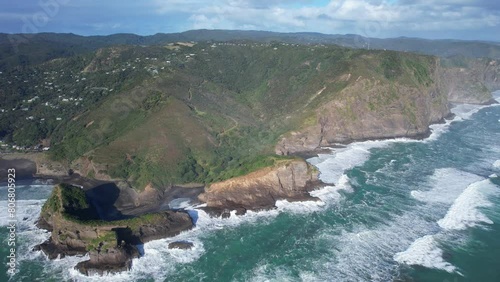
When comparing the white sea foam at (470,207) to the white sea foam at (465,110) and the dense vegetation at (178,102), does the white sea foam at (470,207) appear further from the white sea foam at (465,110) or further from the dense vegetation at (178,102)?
the white sea foam at (465,110)

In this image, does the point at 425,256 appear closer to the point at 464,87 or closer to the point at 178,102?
the point at 178,102

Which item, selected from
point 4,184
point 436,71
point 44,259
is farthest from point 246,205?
point 436,71

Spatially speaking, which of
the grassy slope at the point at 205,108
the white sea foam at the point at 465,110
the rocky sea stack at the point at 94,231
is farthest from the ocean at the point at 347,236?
the white sea foam at the point at 465,110

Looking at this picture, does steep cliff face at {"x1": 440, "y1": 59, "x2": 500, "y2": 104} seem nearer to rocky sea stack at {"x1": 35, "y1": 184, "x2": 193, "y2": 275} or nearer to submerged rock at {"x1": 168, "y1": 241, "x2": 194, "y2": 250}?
rocky sea stack at {"x1": 35, "y1": 184, "x2": 193, "y2": 275}

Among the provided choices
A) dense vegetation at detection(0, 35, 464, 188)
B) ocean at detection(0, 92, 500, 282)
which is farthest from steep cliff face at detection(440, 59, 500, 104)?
ocean at detection(0, 92, 500, 282)

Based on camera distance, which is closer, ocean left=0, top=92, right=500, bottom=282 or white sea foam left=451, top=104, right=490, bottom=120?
ocean left=0, top=92, right=500, bottom=282

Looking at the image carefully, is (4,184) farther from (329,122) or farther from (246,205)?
(329,122)
